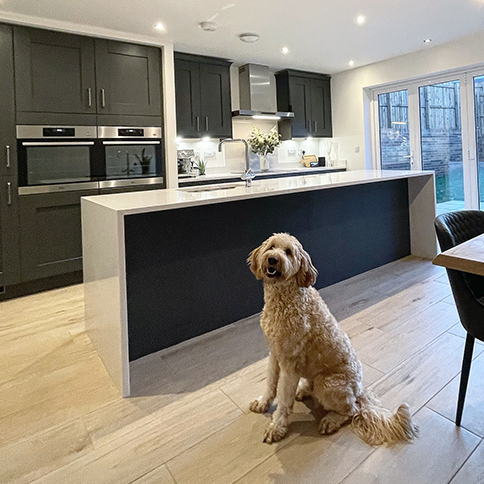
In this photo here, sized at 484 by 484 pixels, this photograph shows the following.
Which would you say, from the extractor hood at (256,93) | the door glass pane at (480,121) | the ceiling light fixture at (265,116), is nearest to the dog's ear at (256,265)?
the extractor hood at (256,93)

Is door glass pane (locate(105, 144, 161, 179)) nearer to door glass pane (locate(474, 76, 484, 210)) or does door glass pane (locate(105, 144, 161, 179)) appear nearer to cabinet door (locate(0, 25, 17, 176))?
cabinet door (locate(0, 25, 17, 176))

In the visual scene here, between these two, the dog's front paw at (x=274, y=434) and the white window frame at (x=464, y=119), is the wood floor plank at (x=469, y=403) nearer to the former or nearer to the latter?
the dog's front paw at (x=274, y=434)

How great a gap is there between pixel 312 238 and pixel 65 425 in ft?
6.89

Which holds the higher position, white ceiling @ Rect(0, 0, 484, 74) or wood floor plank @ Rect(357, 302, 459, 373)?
white ceiling @ Rect(0, 0, 484, 74)

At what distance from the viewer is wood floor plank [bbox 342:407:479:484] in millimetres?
1298

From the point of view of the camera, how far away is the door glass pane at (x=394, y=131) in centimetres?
562

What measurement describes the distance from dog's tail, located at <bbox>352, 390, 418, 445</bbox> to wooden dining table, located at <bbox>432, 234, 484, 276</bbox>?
60cm

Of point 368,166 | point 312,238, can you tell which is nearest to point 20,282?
point 312,238

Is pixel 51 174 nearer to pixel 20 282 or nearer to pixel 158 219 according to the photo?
pixel 20 282

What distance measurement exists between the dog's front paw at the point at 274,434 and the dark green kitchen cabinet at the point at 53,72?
338 centimetres

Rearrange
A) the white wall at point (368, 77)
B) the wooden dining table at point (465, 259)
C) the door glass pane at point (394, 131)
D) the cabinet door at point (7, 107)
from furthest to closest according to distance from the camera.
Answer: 1. the door glass pane at point (394, 131)
2. the white wall at point (368, 77)
3. the cabinet door at point (7, 107)
4. the wooden dining table at point (465, 259)

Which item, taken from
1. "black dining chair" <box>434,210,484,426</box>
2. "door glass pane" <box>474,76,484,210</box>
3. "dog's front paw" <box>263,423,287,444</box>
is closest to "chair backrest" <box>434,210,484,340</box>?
"black dining chair" <box>434,210,484,426</box>

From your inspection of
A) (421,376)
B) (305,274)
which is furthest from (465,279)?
(421,376)

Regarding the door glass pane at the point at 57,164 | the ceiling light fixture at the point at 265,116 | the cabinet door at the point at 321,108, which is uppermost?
the cabinet door at the point at 321,108
